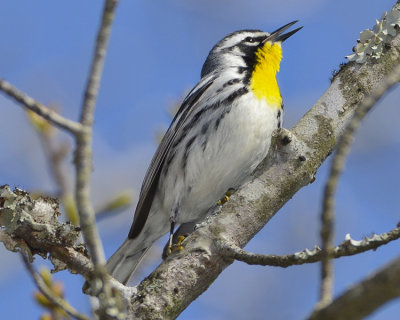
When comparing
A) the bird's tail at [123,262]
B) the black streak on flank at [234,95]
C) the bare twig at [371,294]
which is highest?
the black streak on flank at [234,95]

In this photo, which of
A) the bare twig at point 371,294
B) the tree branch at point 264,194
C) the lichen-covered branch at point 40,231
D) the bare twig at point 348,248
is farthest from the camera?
the lichen-covered branch at point 40,231

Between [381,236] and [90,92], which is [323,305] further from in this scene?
[381,236]

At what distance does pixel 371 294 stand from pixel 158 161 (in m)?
3.89

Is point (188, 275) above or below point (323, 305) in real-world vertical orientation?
above

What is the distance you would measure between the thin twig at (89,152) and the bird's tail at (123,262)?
8.24 ft

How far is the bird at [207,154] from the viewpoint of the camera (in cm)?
491

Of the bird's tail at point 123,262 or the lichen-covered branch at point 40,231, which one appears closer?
the lichen-covered branch at point 40,231

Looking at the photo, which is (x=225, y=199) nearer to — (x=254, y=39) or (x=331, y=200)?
(x=254, y=39)

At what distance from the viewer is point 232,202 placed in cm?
327

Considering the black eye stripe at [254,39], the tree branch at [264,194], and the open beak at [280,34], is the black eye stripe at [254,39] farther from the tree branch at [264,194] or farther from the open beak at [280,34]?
the tree branch at [264,194]

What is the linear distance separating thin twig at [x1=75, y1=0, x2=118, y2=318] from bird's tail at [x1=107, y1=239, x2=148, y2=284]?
98.9 inches

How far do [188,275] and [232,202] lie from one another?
48 centimetres

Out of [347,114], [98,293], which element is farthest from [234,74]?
[98,293]

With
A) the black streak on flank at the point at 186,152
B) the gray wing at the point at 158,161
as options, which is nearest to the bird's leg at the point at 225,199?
the black streak on flank at the point at 186,152
